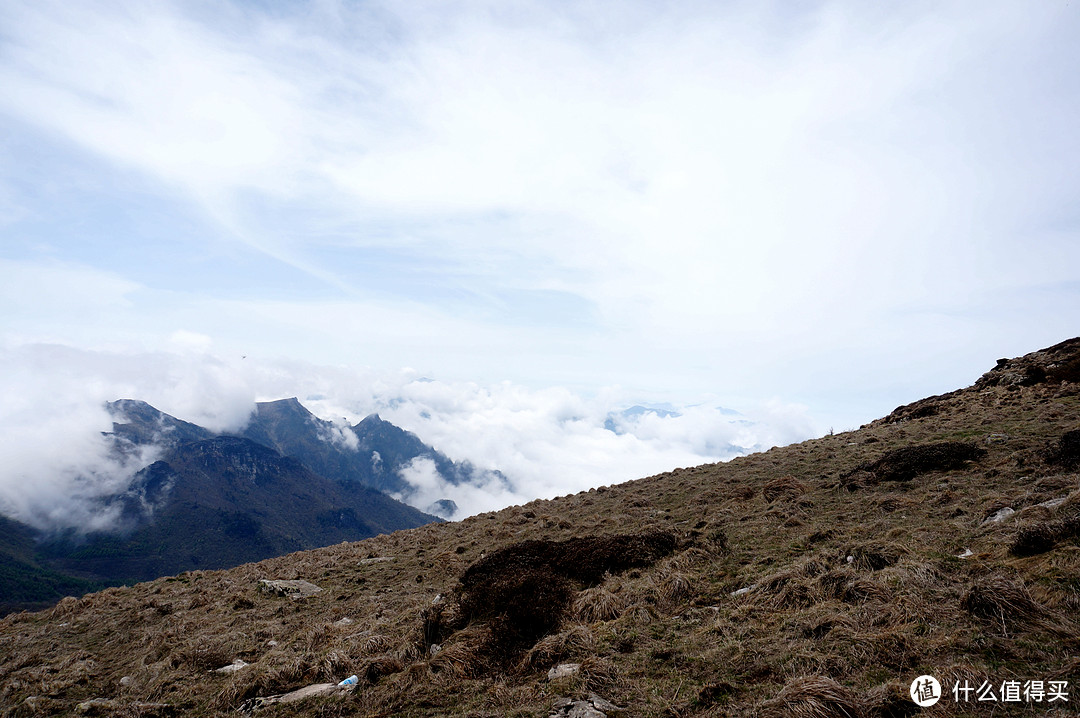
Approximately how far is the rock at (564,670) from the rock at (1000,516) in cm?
1029

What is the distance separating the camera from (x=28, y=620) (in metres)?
20.8

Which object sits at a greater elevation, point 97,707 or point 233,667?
point 233,667

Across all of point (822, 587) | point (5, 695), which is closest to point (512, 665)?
point (822, 587)

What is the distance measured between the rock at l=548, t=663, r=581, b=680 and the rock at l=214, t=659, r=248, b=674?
8.64 m

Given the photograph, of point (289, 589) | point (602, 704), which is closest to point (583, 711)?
point (602, 704)

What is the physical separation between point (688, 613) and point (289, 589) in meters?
16.3

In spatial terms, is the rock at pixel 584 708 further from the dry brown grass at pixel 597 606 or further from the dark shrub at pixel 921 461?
the dark shrub at pixel 921 461

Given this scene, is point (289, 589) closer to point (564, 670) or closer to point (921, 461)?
point (564, 670)

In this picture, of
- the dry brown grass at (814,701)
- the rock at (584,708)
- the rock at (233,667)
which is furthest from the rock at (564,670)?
the rock at (233,667)

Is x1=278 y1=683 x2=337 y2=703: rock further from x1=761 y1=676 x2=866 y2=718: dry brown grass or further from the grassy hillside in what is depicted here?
x1=761 y1=676 x2=866 y2=718: dry brown grass

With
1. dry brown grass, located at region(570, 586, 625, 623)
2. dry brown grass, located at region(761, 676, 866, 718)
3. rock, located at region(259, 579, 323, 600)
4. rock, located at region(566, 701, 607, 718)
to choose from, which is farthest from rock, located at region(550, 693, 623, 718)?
rock, located at region(259, 579, 323, 600)

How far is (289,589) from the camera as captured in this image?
19.8 meters

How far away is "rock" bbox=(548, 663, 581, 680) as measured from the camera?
894 centimetres

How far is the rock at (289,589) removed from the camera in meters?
19.5
